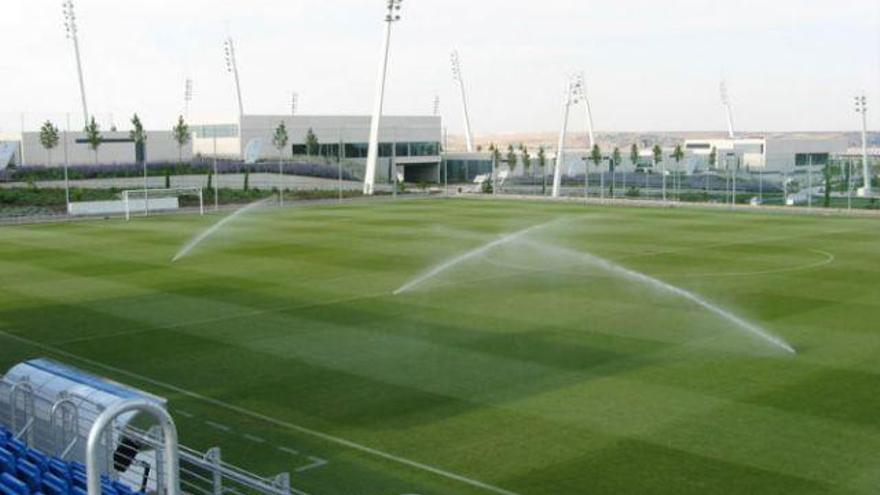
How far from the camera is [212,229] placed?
176 ft

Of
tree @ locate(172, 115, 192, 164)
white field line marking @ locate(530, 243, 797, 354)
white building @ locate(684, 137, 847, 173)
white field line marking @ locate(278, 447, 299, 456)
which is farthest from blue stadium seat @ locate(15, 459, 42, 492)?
white building @ locate(684, 137, 847, 173)

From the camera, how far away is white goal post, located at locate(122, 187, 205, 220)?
64.4 meters

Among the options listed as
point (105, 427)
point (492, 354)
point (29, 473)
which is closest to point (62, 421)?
point (29, 473)

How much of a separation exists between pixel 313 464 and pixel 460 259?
24.3m

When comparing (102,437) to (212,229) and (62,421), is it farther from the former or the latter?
(212,229)

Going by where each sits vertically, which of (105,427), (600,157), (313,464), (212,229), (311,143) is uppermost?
(311,143)

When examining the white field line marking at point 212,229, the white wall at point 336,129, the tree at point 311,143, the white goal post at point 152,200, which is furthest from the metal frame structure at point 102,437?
the white wall at point 336,129

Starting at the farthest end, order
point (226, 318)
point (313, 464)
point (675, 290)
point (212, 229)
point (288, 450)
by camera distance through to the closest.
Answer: point (212, 229) → point (675, 290) → point (226, 318) → point (288, 450) → point (313, 464)

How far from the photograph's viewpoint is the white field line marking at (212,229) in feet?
140

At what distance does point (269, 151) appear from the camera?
10750cm

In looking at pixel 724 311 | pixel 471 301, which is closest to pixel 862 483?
pixel 724 311

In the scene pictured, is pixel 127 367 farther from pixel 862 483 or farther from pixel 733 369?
pixel 862 483

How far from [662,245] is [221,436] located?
30.7m

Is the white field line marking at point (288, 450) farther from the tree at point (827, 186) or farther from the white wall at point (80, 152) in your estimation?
the white wall at point (80, 152)
